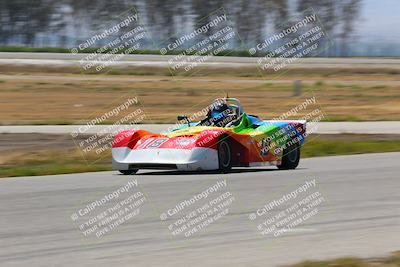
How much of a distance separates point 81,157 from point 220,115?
14.6ft

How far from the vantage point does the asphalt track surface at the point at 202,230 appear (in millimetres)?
9602

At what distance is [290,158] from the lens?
18938 mm

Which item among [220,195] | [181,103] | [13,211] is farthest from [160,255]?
→ [181,103]

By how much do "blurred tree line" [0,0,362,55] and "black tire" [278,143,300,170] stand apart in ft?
249

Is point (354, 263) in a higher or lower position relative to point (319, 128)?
higher

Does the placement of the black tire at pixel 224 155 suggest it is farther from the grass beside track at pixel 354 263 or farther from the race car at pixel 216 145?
the grass beside track at pixel 354 263

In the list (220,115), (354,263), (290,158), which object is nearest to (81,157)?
(220,115)

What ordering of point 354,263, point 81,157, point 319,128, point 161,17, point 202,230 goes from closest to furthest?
point 354,263 < point 202,230 < point 81,157 < point 319,128 < point 161,17

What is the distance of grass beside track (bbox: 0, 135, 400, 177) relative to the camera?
62.0 feet

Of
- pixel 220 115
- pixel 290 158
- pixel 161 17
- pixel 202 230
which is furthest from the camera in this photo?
pixel 161 17

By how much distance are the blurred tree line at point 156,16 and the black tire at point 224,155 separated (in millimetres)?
77053

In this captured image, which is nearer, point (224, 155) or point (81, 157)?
point (224, 155)

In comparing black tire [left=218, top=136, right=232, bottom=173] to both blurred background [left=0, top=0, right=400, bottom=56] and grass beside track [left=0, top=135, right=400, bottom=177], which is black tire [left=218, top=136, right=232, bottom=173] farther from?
blurred background [left=0, top=0, right=400, bottom=56]

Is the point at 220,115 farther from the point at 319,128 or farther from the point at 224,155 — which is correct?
the point at 319,128
